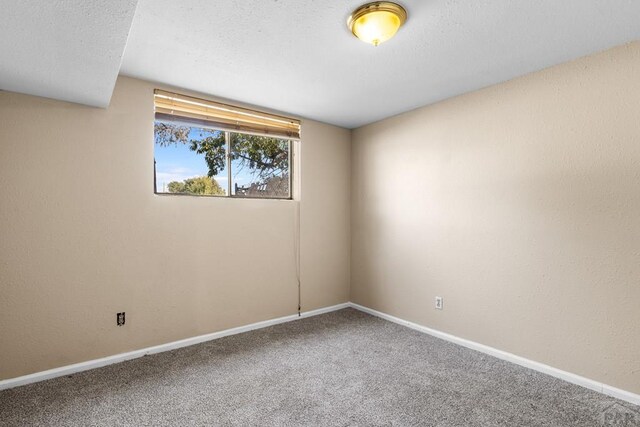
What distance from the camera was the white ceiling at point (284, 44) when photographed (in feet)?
5.21

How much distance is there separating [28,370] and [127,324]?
0.62 m

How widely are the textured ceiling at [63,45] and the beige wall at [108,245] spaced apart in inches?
13.1

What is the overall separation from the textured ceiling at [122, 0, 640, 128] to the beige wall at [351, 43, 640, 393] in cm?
26

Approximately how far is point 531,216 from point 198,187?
2815mm

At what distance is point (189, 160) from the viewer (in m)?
3.04

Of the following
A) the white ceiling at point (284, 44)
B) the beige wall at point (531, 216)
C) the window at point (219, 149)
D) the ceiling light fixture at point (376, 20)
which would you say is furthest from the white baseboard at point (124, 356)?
the ceiling light fixture at point (376, 20)

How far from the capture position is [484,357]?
2627 millimetres

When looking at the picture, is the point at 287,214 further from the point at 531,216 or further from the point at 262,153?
the point at 531,216

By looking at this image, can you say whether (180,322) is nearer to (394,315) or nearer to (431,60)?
(394,315)

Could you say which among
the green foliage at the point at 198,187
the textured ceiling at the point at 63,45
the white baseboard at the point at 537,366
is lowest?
the white baseboard at the point at 537,366

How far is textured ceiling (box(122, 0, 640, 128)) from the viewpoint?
5.69ft

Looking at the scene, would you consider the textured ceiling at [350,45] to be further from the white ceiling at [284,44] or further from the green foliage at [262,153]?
the green foliage at [262,153]

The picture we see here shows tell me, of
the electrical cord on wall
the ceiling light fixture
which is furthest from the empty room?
the electrical cord on wall

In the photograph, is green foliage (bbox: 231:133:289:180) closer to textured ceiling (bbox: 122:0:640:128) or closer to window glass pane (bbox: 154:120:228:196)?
window glass pane (bbox: 154:120:228:196)
